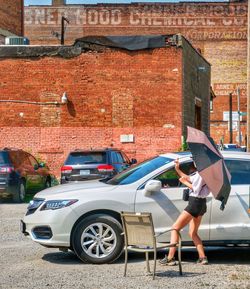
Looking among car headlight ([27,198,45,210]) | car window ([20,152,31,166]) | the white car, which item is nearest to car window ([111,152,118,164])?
car window ([20,152,31,166])

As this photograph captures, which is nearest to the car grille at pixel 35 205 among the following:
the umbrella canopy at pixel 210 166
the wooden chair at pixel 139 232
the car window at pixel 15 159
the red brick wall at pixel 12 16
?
the wooden chair at pixel 139 232

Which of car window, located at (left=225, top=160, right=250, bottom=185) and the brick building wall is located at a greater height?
the brick building wall

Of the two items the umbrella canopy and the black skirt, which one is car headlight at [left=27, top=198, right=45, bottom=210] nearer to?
the black skirt

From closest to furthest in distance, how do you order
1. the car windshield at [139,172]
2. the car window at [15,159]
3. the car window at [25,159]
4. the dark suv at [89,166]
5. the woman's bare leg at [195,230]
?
the woman's bare leg at [195,230]
the car windshield at [139,172]
the dark suv at [89,166]
the car window at [15,159]
the car window at [25,159]

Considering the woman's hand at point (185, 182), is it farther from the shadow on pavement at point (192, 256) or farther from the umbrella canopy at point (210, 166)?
the shadow on pavement at point (192, 256)

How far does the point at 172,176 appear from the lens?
34.7ft

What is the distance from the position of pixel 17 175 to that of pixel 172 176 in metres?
11.3

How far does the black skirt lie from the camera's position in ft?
32.3

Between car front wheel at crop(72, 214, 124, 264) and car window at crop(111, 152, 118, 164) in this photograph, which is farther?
car window at crop(111, 152, 118, 164)

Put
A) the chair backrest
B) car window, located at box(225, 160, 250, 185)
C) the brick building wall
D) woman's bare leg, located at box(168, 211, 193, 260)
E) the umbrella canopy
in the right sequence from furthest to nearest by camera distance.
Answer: the brick building wall, car window, located at box(225, 160, 250, 185), woman's bare leg, located at box(168, 211, 193, 260), the umbrella canopy, the chair backrest

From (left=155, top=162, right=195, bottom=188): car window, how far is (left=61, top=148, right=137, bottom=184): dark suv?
945 centimetres

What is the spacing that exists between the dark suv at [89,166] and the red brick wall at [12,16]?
19040mm

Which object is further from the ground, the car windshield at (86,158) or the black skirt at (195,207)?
the car windshield at (86,158)

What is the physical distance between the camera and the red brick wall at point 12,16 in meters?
38.3
